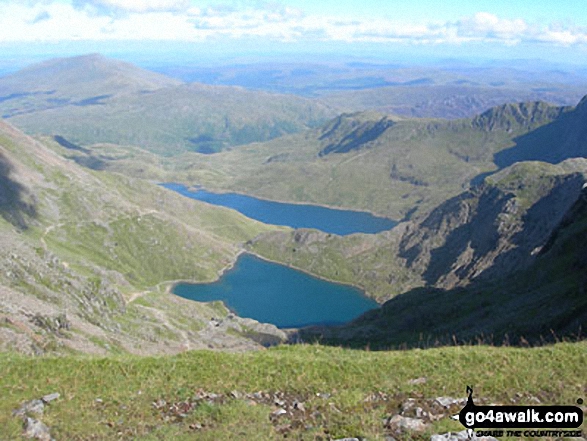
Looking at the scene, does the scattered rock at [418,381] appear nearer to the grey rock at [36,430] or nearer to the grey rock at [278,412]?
the grey rock at [278,412]

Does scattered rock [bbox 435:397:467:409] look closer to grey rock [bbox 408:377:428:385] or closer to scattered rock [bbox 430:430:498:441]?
grey rock [bbox 408:377:428:385]

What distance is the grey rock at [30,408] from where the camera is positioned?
22.1m

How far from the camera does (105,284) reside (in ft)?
488

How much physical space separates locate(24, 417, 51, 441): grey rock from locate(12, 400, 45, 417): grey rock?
83 cm

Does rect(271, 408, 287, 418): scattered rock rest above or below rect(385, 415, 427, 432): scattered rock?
below

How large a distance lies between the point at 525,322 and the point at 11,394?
70.2 metres

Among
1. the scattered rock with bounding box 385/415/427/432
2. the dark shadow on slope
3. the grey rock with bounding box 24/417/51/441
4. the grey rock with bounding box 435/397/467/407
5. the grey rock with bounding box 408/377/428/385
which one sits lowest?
the dark shadow on slope

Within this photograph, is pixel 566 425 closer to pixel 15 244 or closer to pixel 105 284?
pixel 105 284

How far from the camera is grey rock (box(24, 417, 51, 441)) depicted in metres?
20.5

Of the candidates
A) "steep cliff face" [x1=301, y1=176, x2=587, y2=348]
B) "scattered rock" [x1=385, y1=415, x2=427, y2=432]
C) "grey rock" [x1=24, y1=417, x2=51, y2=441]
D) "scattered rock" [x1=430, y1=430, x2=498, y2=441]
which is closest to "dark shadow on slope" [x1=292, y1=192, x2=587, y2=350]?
"steep cliff face" [x1=301, y1=176, x2=587, y2=348]

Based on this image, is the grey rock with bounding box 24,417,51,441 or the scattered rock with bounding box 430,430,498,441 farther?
the grey rock with bounding box 24,417,51,441

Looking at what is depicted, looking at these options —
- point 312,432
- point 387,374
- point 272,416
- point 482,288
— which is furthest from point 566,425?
point 482,288

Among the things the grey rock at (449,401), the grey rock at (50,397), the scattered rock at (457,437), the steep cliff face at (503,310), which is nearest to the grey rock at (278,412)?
the scattered rock at (457,437)

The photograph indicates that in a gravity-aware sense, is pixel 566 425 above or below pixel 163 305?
above
